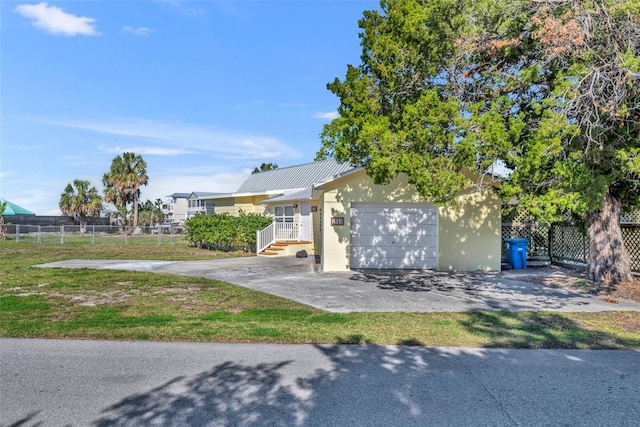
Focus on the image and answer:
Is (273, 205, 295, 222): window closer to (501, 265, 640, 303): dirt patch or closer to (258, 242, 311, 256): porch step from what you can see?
(258, 242, 311, 256): porch step

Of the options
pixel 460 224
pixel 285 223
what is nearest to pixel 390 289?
pixel 460 224

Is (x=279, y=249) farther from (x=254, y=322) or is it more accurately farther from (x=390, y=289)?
(x=254, y=322)

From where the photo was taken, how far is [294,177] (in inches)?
1096

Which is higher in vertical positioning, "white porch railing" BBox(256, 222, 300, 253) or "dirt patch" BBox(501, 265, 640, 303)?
"white porch railing" BBox(256, 222, 300, 253)

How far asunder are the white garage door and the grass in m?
4.98

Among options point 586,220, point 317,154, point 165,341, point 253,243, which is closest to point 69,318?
point 165,341

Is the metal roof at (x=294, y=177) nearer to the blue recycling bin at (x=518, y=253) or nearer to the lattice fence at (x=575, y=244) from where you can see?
the blue recycling bin at (x=518, y=253)

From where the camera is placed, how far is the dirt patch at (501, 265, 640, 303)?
9719mm

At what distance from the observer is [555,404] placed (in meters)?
3.94

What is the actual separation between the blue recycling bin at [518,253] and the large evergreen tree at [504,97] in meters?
4.51

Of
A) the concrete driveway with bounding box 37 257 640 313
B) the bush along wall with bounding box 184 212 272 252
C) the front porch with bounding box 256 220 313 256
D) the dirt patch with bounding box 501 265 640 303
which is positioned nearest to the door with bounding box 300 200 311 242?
the front porch with bounding box 256 220 313 256

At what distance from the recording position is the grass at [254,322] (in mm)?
6016

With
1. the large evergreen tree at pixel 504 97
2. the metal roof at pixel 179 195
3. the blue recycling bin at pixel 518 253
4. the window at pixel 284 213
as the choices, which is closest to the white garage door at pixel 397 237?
the blue recycling bin at pixel 518 253

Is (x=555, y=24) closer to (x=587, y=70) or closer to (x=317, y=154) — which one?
(x=587, y=70)
